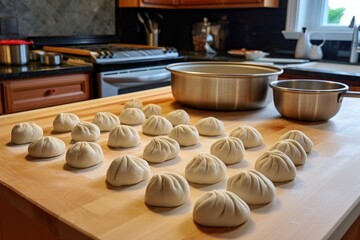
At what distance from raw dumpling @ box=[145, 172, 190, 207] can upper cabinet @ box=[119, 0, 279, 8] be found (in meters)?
2.44

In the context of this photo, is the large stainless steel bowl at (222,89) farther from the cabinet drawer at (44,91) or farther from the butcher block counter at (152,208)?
the cabinet drawer at (44,91)

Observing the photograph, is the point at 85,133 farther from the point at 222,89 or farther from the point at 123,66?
the point at 123,66

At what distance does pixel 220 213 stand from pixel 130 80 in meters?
1.97

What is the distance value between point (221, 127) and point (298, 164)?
0.77ft

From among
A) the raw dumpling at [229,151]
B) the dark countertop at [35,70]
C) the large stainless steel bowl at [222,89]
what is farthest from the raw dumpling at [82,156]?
the dark countertop at [35,70]

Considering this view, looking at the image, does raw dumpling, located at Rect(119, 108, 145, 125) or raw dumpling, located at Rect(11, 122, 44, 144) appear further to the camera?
raw dumpling, located at Rect(119, 108, 145, 125)

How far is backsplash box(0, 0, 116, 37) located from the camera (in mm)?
2486

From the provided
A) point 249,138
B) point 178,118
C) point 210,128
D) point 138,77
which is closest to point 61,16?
point 138,77

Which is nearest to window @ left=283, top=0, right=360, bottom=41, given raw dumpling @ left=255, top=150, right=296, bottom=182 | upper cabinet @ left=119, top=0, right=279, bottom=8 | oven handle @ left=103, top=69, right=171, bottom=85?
upper cabinet @ left=119, top=0, right=279, bottom=8

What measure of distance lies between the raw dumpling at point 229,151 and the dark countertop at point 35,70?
1.50 m

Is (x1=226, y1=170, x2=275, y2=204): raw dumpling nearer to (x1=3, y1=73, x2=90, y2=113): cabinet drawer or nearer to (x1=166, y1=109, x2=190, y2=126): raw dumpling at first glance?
Answer: (x1=166, y1=109, x2=190, y2=126): raw dumpling

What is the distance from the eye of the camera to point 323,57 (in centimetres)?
277

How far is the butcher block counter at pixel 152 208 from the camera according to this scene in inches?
19.6

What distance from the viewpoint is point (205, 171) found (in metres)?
0.63
